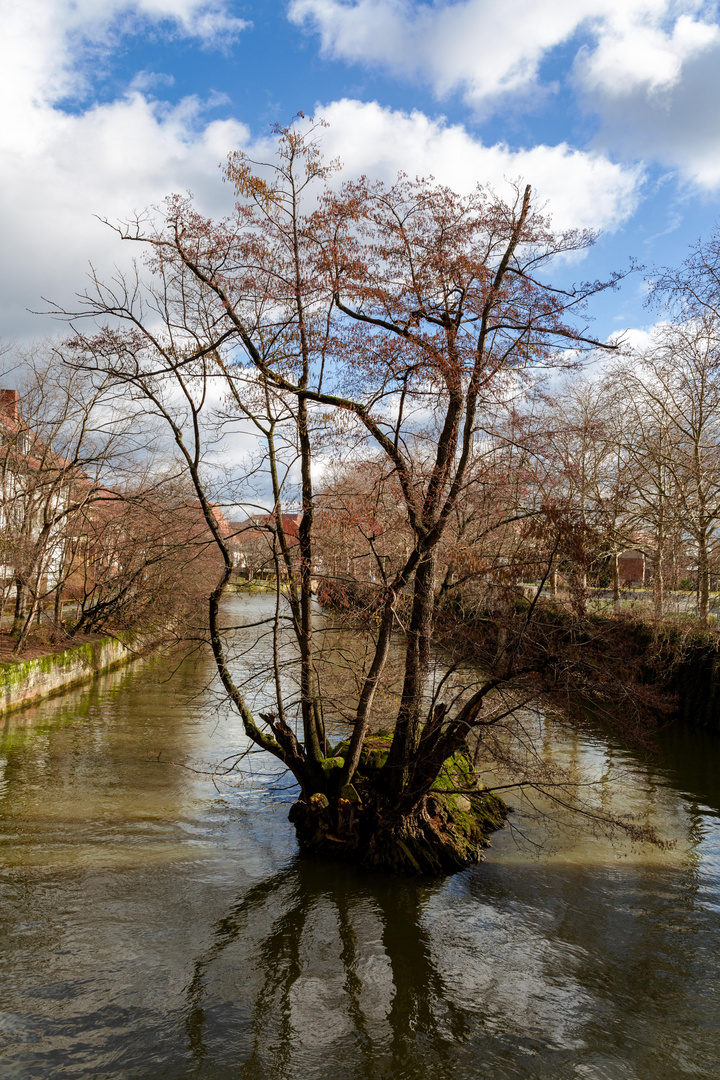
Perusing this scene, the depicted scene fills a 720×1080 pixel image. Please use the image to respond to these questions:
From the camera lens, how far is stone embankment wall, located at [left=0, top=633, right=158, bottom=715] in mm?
17250

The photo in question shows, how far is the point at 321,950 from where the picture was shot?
746 centimetres

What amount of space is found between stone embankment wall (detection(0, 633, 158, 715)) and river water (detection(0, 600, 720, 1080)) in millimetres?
4679

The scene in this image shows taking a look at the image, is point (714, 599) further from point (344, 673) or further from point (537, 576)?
point (537, 576)

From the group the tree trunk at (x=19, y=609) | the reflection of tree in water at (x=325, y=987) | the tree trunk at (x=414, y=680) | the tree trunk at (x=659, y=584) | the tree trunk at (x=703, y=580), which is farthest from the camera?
the tree trunk at (x=19, y=609)

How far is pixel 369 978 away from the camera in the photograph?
275 inches

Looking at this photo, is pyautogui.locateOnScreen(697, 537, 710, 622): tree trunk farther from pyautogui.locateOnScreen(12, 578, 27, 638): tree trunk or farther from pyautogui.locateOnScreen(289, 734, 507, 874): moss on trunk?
pyautogui.locateOnScreen(12, 578, 27, 638): tree trunk

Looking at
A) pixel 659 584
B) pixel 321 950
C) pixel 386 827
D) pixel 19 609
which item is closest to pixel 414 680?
pixel 386 827

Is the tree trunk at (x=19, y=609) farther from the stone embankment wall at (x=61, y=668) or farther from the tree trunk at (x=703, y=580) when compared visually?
the tree trunk at (x=703, y=580)

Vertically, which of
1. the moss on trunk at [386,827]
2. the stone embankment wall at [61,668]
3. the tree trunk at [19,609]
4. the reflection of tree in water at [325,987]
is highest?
the tree trunk at [19,609]

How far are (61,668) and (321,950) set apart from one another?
1522 cm

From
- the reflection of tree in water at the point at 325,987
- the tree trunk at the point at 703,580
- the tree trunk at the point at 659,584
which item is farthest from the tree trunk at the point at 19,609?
the tree trunk at the point at 703,580

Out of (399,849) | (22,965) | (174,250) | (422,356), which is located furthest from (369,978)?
(174,250)

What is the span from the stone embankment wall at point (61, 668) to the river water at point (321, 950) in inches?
184

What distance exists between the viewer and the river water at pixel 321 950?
5.86 metres
